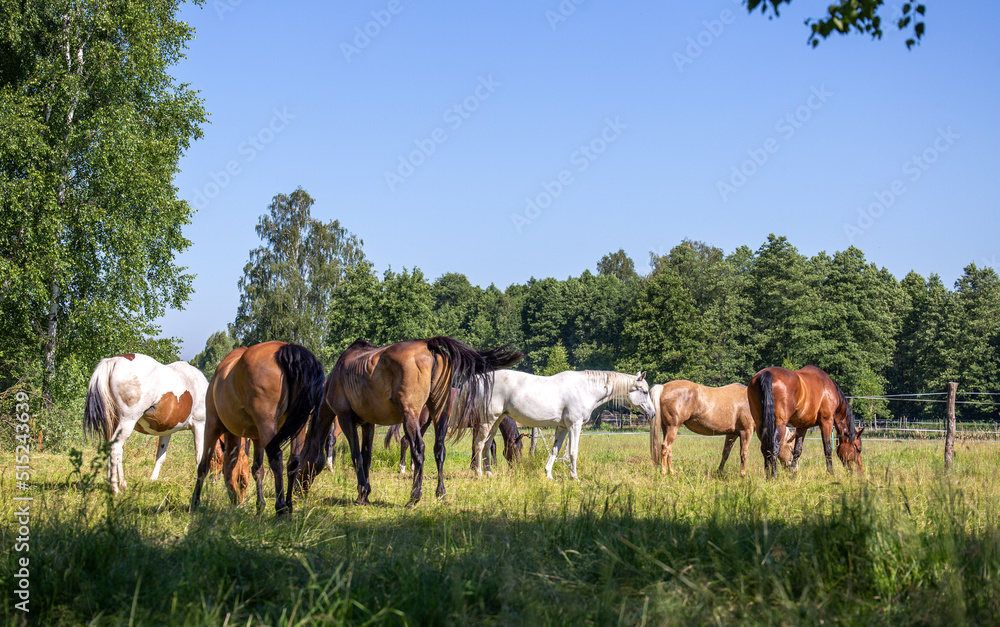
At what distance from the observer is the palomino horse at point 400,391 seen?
26.5ft

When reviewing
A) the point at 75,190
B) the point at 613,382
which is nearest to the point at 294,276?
the point at 75,190

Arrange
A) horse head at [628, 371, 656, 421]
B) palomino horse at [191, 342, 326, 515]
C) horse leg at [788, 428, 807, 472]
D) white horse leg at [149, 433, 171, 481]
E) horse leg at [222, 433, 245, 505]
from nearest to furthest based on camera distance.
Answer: palomino horse at [191, 342, 326, 515] < horse leg at [222, 433, 245, 505] < white horse leg at [149, 433, 171, 481] < horse leg at [788, 428, 807, 472] < horse head at [628, 371, 656, 421]

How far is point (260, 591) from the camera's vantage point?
3.70 m

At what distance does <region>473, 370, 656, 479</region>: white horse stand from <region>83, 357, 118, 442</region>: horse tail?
5599mm

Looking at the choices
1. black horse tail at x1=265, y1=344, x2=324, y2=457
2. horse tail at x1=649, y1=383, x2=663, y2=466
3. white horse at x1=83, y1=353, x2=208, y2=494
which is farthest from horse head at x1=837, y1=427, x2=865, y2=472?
white horse at x1=83, y1=353, x2=208, y2=494

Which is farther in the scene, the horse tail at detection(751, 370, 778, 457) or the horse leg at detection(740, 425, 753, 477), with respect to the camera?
the horse leg at detection(740, 425, 753, 477)

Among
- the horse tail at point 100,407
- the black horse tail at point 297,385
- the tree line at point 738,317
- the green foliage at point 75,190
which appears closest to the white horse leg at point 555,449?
the black horse tail at point 297,385

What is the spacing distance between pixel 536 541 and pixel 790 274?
45.0 metres

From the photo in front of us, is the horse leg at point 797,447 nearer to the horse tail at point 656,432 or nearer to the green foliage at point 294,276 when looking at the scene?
the horse tail at point 656,432

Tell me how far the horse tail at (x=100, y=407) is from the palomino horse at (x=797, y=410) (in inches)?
358

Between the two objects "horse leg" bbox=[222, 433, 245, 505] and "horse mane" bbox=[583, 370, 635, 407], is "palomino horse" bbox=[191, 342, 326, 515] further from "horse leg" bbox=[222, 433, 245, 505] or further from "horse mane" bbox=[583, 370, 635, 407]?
"horse mane" bbox=[583, 370, 635, 407]

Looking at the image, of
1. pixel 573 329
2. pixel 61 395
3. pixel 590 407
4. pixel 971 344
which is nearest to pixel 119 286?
pixel 61 395

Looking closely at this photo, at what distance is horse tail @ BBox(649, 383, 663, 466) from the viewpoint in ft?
40.3

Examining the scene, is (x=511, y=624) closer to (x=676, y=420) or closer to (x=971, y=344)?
(x=676, y=420)
